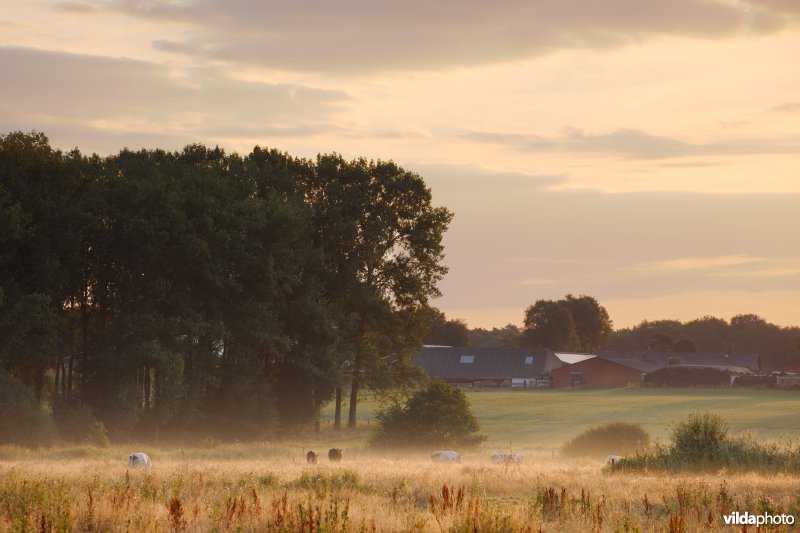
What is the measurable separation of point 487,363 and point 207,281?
10679 centimetres

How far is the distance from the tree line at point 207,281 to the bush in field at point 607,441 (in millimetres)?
17370

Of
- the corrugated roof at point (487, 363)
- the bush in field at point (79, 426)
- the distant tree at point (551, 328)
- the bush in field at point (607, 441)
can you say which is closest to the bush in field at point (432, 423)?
the bush in field at point (607, 441)

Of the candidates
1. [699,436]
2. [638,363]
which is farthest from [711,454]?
[638,363]

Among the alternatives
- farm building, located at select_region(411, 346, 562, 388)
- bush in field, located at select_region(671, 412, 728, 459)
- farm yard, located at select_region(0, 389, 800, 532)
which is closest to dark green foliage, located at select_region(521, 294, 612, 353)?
farm building, located at select_region(411, 346, 562, 388)

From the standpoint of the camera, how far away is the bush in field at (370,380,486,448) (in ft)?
164

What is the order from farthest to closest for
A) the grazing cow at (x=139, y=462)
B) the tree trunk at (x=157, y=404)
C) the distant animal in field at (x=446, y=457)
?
the tree trunk at (x=157, y=404) → the distant animal in field at (x=446, y=457) → the grazing cow at (x=139, y=462)

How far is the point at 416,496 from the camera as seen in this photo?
20.7 metres

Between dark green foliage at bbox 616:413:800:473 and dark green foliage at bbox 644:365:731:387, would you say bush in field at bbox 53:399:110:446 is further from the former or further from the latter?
dark green foliage at bbox 644:365:731:387

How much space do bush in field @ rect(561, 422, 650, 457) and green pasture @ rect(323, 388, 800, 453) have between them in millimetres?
2909

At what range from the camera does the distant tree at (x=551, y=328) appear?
185m

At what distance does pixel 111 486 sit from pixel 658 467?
52.0 feet

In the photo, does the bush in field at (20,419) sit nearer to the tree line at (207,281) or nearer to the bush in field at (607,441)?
the tree line at (207,281)

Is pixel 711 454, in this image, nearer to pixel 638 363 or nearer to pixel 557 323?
pixel 638 363

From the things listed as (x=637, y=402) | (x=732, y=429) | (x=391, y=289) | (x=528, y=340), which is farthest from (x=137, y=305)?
(x=528, y=340)
